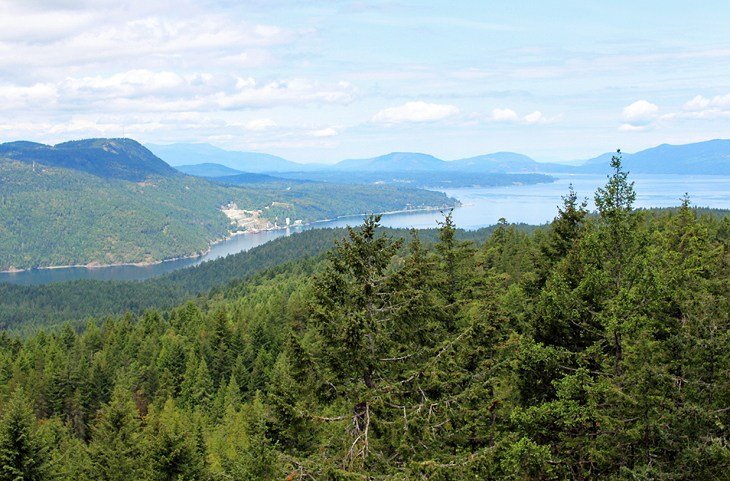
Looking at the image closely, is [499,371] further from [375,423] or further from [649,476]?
[375,423]

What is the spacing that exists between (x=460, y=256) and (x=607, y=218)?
8993mm

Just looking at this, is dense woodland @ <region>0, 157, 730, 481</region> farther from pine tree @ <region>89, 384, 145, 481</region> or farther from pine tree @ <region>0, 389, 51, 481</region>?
pine tree @ <region>89, 384, 145, 481</region>

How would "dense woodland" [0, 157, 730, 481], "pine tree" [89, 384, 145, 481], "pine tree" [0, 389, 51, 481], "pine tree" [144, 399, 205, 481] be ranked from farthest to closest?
"pine tree" [89, 384, 145, 481] → "pine tree" [144, 399, 205, 481] → "pine tree" [0, 389, 51, 481] → "dense woodland" [0, 157, 730, 481]

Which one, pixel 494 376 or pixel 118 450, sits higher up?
pixel 494 376

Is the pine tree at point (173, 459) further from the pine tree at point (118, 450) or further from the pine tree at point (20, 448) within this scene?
the pine tree at point (20, 448)

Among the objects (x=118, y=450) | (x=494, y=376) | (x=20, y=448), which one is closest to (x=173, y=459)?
(x=118, y=450)

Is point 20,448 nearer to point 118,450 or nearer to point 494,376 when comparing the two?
point 118,450

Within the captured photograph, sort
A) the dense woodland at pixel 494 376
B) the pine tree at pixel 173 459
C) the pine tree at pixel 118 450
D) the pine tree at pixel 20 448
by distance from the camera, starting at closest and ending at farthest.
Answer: the dense woodland at pixel 494 376
the pine tree at pixel 20 448
the pine tree at pixel 173 459
the pine tree at pixel 118 450

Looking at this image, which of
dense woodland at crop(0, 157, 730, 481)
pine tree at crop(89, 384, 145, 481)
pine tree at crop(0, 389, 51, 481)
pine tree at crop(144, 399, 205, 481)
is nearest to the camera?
dense woodland at crop(0, 157, 730, 481)

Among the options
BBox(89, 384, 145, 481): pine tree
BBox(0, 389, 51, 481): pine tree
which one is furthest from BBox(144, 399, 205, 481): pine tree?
BBox(0, 389, 51, 481): pine tree

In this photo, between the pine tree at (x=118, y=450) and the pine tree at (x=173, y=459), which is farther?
the pine tree at (x=118, y=450)

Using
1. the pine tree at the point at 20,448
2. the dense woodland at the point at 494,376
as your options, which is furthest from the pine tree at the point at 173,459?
the pine tree at the point at 20,448

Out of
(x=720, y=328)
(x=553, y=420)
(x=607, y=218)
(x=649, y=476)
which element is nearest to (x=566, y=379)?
(x=553, y=420)

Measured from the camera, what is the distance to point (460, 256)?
25.9 metres
